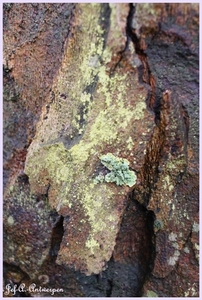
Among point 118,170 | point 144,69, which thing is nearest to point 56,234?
point 118,170

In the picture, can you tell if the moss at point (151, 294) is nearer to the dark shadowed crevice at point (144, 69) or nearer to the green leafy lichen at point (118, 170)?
the green leafy lichen at point (118, 170)

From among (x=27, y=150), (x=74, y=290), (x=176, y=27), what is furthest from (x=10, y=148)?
(x=176, y=27)

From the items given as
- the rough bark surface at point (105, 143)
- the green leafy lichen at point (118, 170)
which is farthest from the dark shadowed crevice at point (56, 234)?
the green leafy lichen at point (118, 170)

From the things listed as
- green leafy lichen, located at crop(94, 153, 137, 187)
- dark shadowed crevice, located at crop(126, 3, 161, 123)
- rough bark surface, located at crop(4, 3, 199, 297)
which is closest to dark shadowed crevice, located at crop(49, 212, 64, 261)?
rough bark surface, located at crop(4, 3, 199, 297)

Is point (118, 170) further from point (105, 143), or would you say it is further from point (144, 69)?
point (144, 69)

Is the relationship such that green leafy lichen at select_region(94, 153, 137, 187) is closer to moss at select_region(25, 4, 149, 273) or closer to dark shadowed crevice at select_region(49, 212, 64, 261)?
moss at select_region(25, 4, 149, 273)

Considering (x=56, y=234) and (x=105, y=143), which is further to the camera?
(x=56, y=234)

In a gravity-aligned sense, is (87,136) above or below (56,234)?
above
